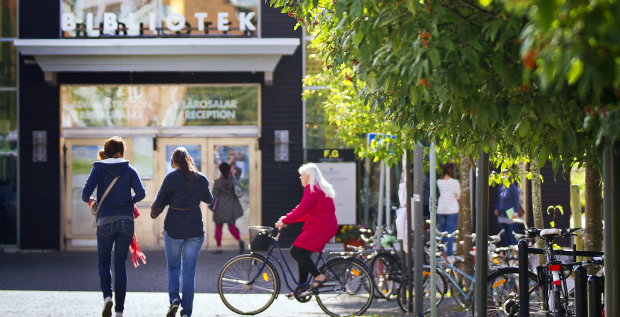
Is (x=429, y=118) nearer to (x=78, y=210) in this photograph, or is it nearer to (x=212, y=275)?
(x=212, y=275)

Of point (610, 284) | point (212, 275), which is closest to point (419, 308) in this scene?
point (610, 284)

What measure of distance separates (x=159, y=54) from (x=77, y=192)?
128 inches

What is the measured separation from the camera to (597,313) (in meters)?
4.04

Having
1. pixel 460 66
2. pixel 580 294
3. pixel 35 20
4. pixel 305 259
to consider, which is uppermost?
pixel 35 20

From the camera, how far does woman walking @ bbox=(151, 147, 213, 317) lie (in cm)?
593

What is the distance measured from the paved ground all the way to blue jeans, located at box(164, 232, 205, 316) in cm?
82

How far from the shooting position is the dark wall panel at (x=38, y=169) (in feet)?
39.8

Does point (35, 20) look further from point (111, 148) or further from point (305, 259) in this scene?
point (305, 259)

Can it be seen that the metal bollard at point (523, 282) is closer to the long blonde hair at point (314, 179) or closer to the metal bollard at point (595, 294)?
the metal bollard at point (595, 294)

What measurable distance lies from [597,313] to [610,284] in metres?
0.83

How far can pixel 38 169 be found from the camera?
1218 centimetres

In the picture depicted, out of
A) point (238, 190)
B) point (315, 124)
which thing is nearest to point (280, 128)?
point (315, 124)

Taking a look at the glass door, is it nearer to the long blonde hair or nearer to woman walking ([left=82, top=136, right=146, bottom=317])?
the long blonde hair

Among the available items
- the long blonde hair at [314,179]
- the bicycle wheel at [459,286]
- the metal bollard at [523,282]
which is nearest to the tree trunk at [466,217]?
the bicycle wheel at [459,286]
